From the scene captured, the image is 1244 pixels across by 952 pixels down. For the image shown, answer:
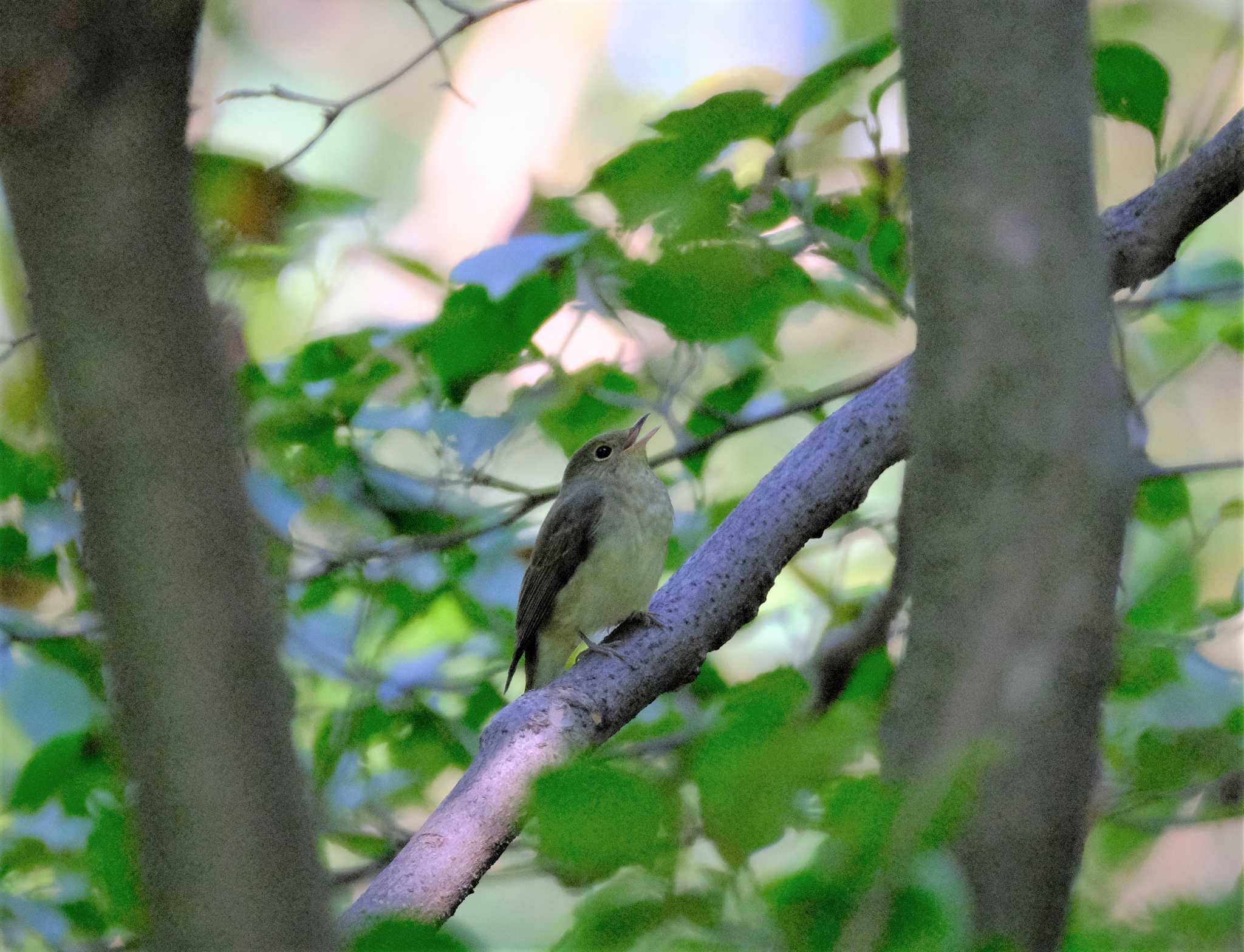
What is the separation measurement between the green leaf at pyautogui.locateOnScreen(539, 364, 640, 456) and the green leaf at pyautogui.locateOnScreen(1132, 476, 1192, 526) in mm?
1176

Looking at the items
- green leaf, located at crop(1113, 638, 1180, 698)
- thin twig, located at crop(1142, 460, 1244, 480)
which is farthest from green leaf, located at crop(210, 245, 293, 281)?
green leaf, located at crop(1113, 638, 1180, 698)

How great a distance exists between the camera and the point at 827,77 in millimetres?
1889

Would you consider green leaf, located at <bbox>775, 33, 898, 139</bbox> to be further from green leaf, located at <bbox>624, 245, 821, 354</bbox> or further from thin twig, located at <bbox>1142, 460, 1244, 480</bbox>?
thin twig, located at <bbox>1142, 460, 1244, 480</bbox>

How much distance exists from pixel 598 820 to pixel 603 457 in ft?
12.0

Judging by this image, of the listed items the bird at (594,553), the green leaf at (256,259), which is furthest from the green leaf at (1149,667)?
the green leaf at (256,259)

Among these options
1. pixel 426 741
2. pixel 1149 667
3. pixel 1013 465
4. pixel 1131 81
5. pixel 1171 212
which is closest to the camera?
pixel 1013 465

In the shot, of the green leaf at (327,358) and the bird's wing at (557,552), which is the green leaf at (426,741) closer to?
the green leaf at (327,358)

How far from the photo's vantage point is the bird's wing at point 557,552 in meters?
3.95

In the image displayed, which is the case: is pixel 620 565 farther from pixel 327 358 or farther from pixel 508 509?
pixel 327 358

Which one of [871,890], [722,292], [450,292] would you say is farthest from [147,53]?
[450,292]

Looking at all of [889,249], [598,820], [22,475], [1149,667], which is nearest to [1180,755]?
[1149,667]

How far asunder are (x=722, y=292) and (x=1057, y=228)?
3.98ft

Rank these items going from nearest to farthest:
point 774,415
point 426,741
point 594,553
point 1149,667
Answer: point 1149,667, point 774,415, point 426,741, point 594,553

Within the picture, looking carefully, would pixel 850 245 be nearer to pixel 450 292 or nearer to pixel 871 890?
pixel 450 292
